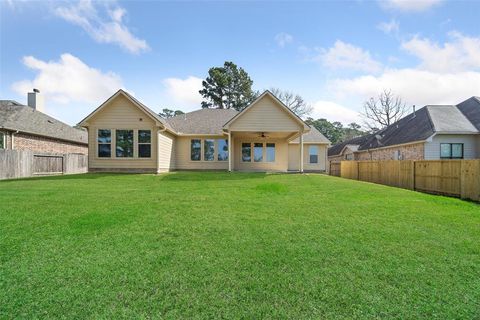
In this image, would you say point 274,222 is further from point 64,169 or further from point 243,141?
point 64,169

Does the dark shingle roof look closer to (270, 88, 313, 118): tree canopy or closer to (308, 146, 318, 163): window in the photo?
(308, 146, 318, 163): window

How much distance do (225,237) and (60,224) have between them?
3716mm

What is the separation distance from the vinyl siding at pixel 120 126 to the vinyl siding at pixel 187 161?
145 inches

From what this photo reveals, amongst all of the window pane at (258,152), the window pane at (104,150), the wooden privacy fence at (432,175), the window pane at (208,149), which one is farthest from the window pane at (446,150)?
the window pane at (104,150)

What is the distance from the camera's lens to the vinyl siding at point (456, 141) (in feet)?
64.4

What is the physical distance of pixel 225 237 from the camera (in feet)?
16.1

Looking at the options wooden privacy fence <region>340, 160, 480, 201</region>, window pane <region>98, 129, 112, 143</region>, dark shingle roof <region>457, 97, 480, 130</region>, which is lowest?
wooden privacy fence <region>340, 160, 480, 201</region>

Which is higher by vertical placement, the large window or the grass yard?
the large window

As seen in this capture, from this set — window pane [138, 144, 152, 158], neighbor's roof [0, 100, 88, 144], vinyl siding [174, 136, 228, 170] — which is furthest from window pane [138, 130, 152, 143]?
neighbor's roof [0, 100, 88, 144]

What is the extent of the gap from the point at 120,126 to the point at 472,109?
27.7m

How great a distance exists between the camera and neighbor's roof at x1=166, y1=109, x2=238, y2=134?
1977cm

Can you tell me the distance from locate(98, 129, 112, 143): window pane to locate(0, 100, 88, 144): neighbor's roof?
6920mm

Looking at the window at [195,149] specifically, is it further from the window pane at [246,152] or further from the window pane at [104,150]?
the window pane at [104,150]

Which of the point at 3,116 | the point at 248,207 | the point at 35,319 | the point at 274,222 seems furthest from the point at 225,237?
the point at 3,116
